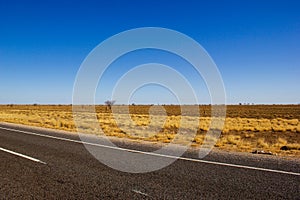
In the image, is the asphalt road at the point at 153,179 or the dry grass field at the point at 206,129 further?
the dry grass field at the point at 206,129

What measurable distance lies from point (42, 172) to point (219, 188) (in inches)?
144

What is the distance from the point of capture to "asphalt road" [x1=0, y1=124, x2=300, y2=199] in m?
4.94

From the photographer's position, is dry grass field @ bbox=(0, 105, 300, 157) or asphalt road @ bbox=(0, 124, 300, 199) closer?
asphalt road @ bbox=(0, 124, 300, 199)

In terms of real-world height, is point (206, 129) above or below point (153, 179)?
above

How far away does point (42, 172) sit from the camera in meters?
6.57

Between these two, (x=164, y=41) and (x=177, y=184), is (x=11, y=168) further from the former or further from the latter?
(x=164, y=41)

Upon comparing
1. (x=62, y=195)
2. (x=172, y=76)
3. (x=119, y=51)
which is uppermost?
(x=119, y=51)

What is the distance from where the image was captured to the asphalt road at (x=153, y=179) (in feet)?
16.2

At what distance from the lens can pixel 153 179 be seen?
19.5 ft

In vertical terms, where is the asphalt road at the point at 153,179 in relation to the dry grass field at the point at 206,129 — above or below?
below

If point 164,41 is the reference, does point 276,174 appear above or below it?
below

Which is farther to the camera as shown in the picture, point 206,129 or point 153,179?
point 206,129

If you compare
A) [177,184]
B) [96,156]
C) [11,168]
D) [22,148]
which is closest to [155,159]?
[96,156]

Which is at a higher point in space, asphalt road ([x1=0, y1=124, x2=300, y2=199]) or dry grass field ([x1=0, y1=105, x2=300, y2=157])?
dry grass field ([x1=0, y1=105, x2=300, y2=157])
